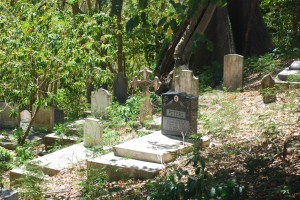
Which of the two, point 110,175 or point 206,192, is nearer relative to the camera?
point 206,192

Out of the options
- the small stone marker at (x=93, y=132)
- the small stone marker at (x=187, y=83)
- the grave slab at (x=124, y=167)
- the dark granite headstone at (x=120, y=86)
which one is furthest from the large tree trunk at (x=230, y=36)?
the grave slab at (x=124, y=167)

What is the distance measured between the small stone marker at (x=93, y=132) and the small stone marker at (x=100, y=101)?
248 cm

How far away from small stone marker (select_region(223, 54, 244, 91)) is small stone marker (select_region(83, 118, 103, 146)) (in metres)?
4.76

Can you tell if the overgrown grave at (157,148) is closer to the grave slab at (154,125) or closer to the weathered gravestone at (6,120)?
the grave slab at (154,125)

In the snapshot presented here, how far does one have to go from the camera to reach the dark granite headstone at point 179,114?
9904mm

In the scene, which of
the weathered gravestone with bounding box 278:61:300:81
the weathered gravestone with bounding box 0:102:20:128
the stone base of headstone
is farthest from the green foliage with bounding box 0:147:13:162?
the weathered gravestone with bounding box 278:61:300:81

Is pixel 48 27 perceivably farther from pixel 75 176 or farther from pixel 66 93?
pixel 75 176

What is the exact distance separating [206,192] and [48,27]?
8232mm

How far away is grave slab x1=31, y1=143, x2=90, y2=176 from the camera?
9.88 m

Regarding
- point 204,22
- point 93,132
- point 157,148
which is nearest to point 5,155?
point 93,132

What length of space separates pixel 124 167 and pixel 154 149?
683 mm

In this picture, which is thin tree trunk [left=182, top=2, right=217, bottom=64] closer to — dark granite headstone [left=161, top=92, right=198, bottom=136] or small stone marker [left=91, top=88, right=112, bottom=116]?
small stone marker [left=91, top=88, right=112, bottom=116]

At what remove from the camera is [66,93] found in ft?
41.9

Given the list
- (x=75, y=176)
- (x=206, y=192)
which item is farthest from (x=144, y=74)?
(x=206, y=192)
